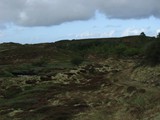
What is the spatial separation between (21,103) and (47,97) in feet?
15.0

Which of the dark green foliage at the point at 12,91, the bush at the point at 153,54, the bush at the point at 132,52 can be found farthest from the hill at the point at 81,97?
the bush at the point at 132,52

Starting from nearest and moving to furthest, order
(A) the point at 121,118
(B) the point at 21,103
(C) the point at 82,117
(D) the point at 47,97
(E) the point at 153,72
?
(A) the point at 121,118, (C) the point at 82,117, (B) the point at 21,103, (D) the point at 47,97, (E) the point at 153,72

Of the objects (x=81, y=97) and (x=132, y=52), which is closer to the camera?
(x=81, y=97)

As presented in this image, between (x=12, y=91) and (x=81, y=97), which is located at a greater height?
(x=81, y=97)

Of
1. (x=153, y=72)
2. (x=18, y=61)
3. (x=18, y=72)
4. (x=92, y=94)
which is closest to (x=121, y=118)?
(x=92, y=94)

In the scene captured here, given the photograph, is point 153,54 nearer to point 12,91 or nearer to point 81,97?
point 81,97

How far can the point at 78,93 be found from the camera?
55.5 meters

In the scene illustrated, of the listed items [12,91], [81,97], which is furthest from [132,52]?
[81,97]

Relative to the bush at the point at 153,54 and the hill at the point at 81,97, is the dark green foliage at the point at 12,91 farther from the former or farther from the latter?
the bush at the point at 153,54

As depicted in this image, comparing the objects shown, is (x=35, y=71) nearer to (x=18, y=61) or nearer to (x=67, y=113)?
(x=18, y=61)

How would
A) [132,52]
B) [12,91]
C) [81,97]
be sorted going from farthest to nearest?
[132,52]
[12,91]
[81,97]

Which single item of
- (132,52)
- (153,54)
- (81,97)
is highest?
(153,54)

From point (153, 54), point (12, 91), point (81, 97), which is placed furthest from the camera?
point (153, 54)

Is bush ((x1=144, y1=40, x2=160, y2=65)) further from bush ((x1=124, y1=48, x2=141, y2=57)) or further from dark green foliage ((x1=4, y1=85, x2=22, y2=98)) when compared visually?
bush ((x1=124, y1=48, x2=141, y2=57))
